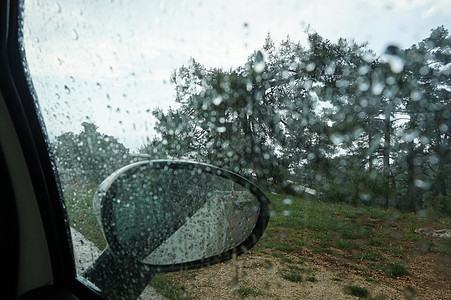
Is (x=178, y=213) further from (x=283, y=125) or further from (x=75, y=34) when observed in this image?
(x=75, y=34)

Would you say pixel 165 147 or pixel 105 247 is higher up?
pixel 165 147

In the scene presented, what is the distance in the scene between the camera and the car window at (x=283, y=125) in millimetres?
933

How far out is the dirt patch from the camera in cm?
94

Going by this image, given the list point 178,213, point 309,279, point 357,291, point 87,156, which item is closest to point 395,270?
point 357,291

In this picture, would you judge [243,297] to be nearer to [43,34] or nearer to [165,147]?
[165,147]

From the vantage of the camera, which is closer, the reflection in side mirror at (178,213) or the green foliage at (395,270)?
the green foliage at (395,270)

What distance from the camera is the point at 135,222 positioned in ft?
5.24

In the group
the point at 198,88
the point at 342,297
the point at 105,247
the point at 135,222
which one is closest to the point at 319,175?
the point at 342,297

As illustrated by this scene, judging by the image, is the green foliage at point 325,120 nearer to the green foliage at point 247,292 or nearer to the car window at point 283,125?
the car window at point 283,125

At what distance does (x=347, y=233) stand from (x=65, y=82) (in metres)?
1.49

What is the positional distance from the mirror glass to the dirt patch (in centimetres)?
10

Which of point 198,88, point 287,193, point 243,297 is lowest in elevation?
point 243,297

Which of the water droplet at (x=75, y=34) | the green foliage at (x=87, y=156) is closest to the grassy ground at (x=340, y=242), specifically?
the green foliage at (x=87, y=156)

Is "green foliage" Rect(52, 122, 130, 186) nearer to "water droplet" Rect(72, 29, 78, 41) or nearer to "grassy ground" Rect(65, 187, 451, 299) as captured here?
"water droplet" Rect(72, 29, 78, 41)
